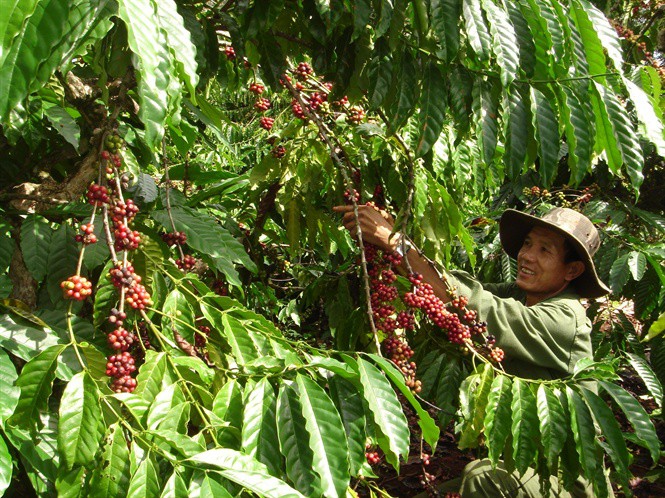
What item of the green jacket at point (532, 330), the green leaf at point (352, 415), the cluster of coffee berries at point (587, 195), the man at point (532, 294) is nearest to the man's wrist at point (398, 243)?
the man at point (532, 294)

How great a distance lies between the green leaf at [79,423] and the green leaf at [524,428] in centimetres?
95

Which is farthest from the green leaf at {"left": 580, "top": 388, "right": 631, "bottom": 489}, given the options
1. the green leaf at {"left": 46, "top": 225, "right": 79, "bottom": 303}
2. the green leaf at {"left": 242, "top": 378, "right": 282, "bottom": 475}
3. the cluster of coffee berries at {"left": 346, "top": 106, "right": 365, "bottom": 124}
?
the green leaf at {"left": 46, "top": 225, "right": 79, "bottom": 303}

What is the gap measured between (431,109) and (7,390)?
1016 mm

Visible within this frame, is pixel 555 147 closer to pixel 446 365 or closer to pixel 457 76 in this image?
pixel 457 76

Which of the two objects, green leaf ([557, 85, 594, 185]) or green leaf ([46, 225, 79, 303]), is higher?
green leaf ([557, 85, 594, 185])

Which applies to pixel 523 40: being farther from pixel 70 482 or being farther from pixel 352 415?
pixel 70 482

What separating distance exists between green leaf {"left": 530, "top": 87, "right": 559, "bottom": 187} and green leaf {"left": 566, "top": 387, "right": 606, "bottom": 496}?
1.76 feet

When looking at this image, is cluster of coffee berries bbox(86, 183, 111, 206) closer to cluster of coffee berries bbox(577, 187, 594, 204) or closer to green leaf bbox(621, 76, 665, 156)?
green leaf bbox(621, 76, 665, 156)

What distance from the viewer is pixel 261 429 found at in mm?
1029

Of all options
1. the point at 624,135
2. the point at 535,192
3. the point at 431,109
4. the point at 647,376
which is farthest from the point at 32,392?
the point at 535,192

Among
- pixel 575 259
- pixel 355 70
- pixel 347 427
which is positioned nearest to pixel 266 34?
pixel 355 70

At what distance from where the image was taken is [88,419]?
96 cm

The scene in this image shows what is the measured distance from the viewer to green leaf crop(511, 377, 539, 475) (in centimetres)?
151

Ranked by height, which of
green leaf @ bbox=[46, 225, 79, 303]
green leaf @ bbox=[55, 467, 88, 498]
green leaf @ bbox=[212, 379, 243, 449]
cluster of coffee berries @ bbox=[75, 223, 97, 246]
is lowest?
green leaf @ bbox=[55, 467, 88, 498]
